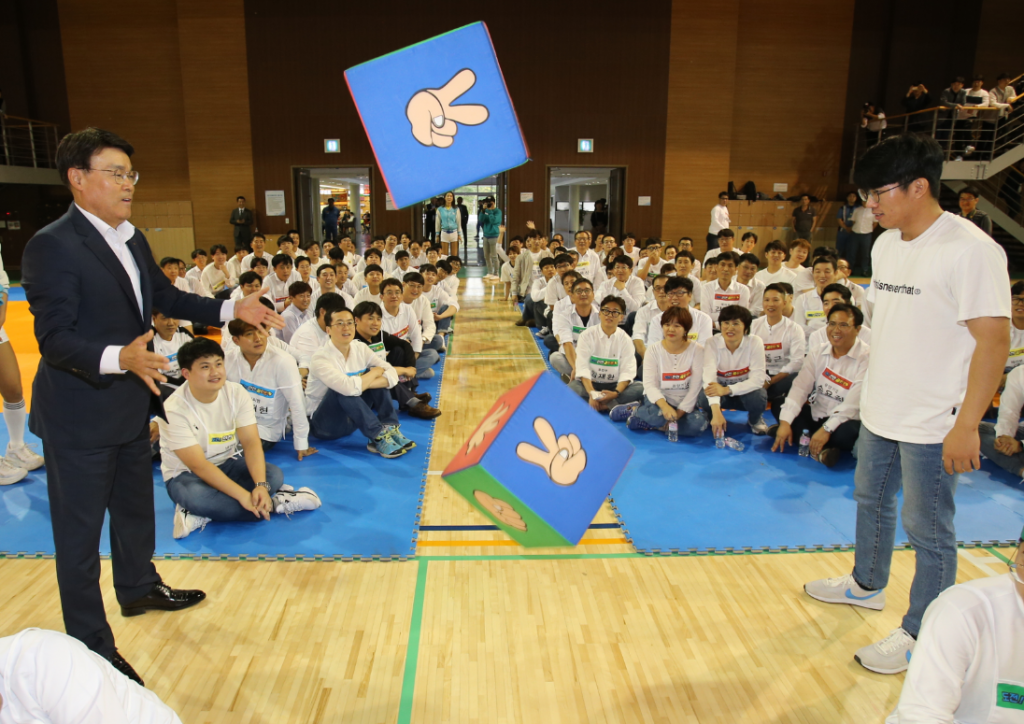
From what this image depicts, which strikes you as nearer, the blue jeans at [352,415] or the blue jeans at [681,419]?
the blue jeans at [352,415]

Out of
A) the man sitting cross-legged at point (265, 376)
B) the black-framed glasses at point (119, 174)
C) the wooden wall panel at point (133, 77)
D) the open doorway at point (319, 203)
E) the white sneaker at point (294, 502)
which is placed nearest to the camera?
the black-framed glasses at point (119, 174)

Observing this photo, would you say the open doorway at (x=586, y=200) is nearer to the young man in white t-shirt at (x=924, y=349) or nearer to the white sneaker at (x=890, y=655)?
the young man in white t-shirt at (x=924, y=349)

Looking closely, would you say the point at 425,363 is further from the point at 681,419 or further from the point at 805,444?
the point at 805,444

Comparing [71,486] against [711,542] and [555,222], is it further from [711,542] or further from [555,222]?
[555,222]

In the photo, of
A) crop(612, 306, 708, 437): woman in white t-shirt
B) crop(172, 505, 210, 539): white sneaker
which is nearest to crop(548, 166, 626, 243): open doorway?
crop(612, 306, 708, 437): woman in white t-shirt

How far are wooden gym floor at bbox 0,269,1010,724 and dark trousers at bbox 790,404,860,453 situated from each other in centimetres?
127

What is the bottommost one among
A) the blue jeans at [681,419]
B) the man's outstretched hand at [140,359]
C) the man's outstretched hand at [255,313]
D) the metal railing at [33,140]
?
the blue jeans at [681,419]

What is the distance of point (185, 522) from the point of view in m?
3.69

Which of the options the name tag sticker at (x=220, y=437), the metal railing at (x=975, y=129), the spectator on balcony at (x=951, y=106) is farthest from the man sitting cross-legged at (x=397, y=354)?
the spectator on balcony at (x=951, y=106)

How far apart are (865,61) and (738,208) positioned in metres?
4.51

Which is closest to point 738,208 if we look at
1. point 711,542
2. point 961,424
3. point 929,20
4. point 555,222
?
point 929,20

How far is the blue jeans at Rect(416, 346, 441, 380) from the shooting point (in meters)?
6.96

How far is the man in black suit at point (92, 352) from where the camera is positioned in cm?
221

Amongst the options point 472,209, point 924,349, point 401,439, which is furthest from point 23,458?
point 472,209
